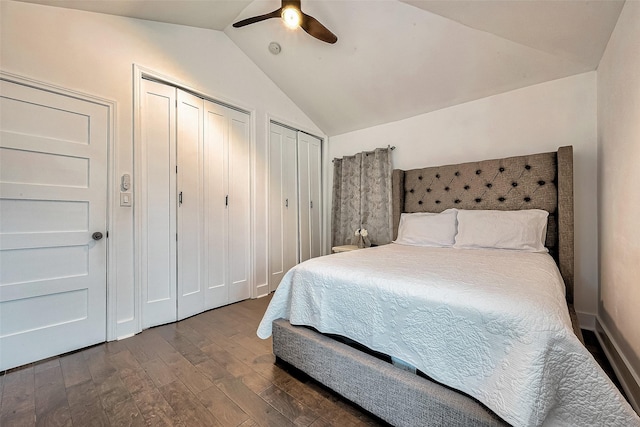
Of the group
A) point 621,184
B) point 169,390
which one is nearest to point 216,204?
point 169,390

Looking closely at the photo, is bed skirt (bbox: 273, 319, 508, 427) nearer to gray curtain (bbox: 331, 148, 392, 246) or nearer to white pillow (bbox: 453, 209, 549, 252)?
white pillow (bbox: 453, 209, 549, 252)

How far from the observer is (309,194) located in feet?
12.4

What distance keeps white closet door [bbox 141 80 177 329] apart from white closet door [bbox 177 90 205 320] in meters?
0.06

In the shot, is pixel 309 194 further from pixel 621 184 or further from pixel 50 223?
pixel 621 184

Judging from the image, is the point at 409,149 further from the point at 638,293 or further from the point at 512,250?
the point at 638,293

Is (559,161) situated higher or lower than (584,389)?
higher

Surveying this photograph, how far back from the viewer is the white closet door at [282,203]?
10.7 ft

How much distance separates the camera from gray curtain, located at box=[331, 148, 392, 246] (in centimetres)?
332

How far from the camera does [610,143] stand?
1762mm

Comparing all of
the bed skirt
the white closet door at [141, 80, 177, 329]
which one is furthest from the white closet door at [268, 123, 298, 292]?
the bed skirt

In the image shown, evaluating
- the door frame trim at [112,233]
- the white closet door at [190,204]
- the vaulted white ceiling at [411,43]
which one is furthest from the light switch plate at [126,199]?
the vaulted white ceiling at [411,43]

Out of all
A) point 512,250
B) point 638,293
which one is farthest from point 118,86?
point 638,293

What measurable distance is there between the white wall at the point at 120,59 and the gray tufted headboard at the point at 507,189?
7.12ft

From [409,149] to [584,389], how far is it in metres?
2.73
